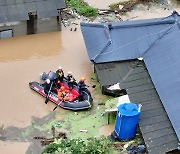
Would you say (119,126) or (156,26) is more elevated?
(156,26)

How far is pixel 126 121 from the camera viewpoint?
13.1 metres

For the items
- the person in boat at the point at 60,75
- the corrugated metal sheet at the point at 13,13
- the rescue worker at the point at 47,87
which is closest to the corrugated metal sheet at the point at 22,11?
the corrugated metal sheet at the point at 13,13

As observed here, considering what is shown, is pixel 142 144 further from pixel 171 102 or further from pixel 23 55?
pixel 23 55

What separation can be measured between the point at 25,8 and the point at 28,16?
397mm

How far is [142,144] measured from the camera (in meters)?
13.5

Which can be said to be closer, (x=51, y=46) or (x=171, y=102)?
(x=171, y=102)

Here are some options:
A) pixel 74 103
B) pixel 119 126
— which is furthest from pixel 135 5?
pixel 119 126

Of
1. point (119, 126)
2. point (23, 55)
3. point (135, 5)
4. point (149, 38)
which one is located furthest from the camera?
point (135, 5)

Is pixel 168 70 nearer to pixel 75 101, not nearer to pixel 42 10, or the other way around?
pixel 75 101

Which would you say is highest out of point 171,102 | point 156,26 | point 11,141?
point 156,26

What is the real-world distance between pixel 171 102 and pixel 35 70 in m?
5.84

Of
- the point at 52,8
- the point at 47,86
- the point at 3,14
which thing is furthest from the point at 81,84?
the point at 3,14

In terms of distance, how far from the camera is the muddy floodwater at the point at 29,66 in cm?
1502

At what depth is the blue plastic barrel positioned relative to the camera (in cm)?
1300
